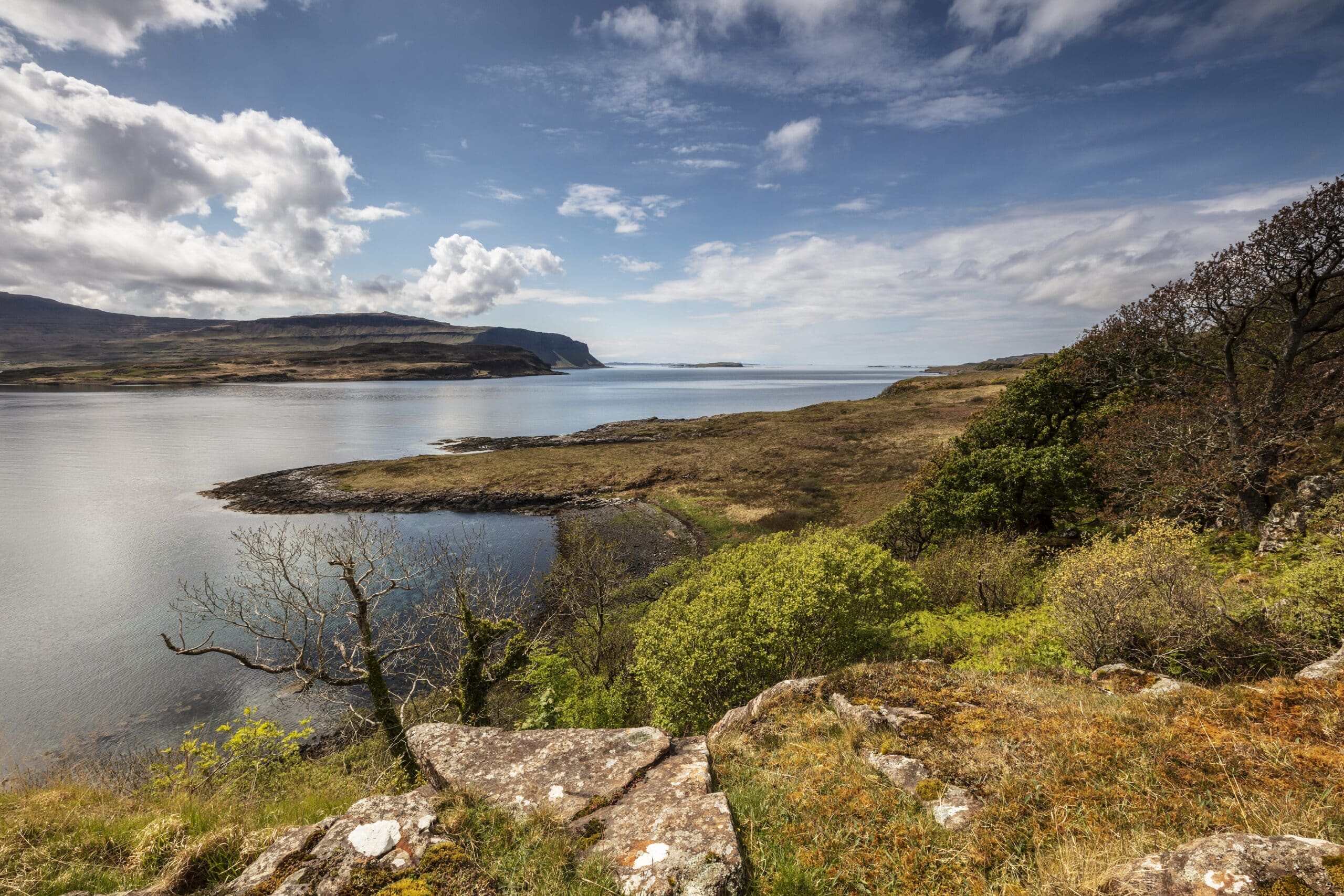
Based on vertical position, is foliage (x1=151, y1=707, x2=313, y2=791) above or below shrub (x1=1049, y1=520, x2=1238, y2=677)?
below

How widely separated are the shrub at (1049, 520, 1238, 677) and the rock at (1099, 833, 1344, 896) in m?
7.46

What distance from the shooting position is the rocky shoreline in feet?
171

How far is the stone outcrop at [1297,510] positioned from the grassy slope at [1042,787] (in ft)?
38.2

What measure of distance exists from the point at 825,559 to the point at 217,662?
30422 millimetres

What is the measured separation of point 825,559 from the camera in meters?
15.0

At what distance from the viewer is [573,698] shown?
64.7 feet

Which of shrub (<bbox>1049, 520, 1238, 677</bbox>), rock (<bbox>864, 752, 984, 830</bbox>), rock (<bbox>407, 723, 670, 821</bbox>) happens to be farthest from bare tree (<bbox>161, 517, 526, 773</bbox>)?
shrub (<bbox>1049, 520, 1238, 677</bbox>)

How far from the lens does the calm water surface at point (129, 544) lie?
22.1m

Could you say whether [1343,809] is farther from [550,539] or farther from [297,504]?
[297,504]

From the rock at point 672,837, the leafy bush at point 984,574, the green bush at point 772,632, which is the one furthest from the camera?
the leafy bush at point 984,574

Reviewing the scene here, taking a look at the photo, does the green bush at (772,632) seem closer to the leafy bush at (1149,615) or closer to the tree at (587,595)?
the leafy bush at (1149,615)

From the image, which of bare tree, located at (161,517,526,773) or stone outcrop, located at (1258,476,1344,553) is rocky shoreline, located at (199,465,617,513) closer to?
bare tree, located at (161,517,526,773)

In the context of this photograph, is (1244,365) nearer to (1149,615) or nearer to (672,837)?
(1149,615)

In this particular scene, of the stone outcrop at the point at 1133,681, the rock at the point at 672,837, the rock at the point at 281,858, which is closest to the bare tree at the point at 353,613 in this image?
the rock at the point at 281,858
